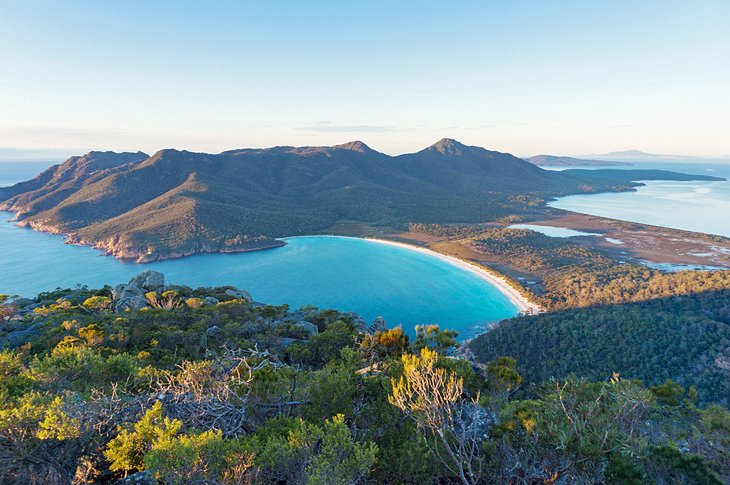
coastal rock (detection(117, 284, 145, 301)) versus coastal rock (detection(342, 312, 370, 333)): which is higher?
coastal rock (detection(117, 284, 145, 301))

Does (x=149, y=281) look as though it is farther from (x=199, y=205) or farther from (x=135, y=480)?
(x=199, y=205)

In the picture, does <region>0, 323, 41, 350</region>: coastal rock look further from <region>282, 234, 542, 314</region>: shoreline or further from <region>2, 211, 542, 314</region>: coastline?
<region>282, 234, 542, 314</region>: shoreline

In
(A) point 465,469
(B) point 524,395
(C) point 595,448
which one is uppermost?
(C) point 595,448

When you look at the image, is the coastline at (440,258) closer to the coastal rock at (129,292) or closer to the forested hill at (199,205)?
the forested hill at (199,205)

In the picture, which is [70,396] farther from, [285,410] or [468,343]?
[468,343]

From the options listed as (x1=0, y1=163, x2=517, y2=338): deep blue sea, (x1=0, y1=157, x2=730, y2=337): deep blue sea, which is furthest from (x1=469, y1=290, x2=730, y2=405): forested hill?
(x1=0, y1=157, x2=730, y2=337): deep blue sea

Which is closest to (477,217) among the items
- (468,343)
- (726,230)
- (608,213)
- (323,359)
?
(608,213)
